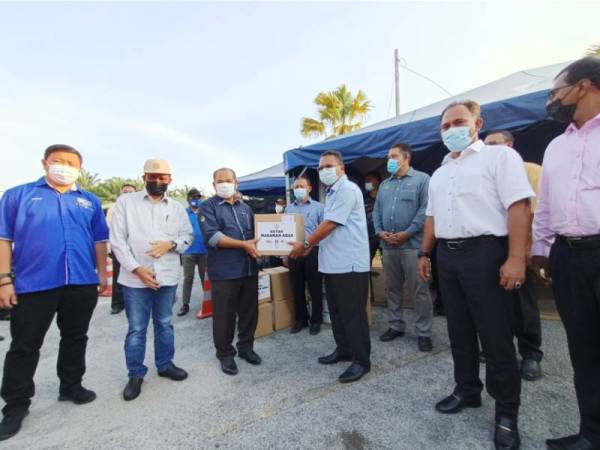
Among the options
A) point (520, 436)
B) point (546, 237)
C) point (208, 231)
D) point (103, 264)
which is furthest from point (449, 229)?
point (103, 264)

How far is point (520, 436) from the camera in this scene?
5.84 feet

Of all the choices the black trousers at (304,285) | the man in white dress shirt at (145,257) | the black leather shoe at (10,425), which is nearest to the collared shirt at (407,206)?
the black trousers at (304,285)

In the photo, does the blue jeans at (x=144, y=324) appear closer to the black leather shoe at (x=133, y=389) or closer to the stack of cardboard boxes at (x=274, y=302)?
the black leather shoe at (x=133, y=389)

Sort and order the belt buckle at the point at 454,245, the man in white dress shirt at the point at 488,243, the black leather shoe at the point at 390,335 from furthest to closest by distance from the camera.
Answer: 1. the black leather shoe at the point at 390,335
2. the belt buckle at the point at 454,245
3. the man in white dress shirt at the point at 488,243

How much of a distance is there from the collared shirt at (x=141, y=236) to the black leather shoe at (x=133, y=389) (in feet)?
2.55

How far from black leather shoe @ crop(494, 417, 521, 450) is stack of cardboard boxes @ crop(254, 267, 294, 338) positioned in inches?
95.7

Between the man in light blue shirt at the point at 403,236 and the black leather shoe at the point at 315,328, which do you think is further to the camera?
the black leather shoe at the point at 315,328

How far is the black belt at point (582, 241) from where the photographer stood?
1415 millimetres

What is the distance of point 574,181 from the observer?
1493 mm

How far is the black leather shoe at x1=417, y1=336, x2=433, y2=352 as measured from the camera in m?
2.93

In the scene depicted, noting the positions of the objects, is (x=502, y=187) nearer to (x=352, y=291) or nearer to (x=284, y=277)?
(x=352, y=291)

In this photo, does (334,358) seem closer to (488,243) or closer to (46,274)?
(488,243)

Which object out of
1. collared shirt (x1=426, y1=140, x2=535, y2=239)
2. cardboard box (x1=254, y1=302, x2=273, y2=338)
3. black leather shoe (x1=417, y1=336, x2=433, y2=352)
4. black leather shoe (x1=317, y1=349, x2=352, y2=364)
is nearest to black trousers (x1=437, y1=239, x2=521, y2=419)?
collared shirt (x1=426, y1=140, x2=535, y2=239)

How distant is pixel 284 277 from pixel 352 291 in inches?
59.3
